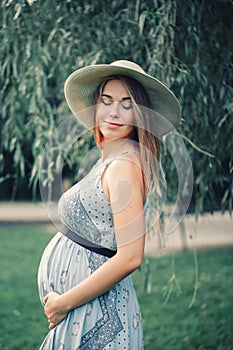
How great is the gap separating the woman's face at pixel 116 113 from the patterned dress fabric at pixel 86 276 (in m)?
0.11

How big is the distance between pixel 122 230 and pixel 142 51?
6.02ft

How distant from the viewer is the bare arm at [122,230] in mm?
2125

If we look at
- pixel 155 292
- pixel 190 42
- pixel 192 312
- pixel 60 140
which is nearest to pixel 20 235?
pixel 155 292

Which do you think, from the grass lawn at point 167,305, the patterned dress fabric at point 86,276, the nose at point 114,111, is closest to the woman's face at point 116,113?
the nose at point 114,111

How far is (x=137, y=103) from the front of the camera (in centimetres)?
234

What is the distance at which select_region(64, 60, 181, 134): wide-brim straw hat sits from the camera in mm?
2328

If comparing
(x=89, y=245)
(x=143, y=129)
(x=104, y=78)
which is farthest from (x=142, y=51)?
(x=89, y=245)

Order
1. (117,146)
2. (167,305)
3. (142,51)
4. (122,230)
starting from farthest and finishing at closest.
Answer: (167,305), (142,51), (117,146), (122,230)

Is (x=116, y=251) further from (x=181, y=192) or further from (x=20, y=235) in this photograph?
(x=20, y=235)

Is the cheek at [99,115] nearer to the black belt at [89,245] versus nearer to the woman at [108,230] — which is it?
the woman at [108,230]

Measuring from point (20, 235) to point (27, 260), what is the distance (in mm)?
1878

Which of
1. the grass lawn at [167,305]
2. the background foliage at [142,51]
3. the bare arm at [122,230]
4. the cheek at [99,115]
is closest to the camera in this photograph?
the bare arm at [122,230]

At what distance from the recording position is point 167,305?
214 inches

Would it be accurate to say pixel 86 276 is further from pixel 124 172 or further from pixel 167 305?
pixel 167 305
